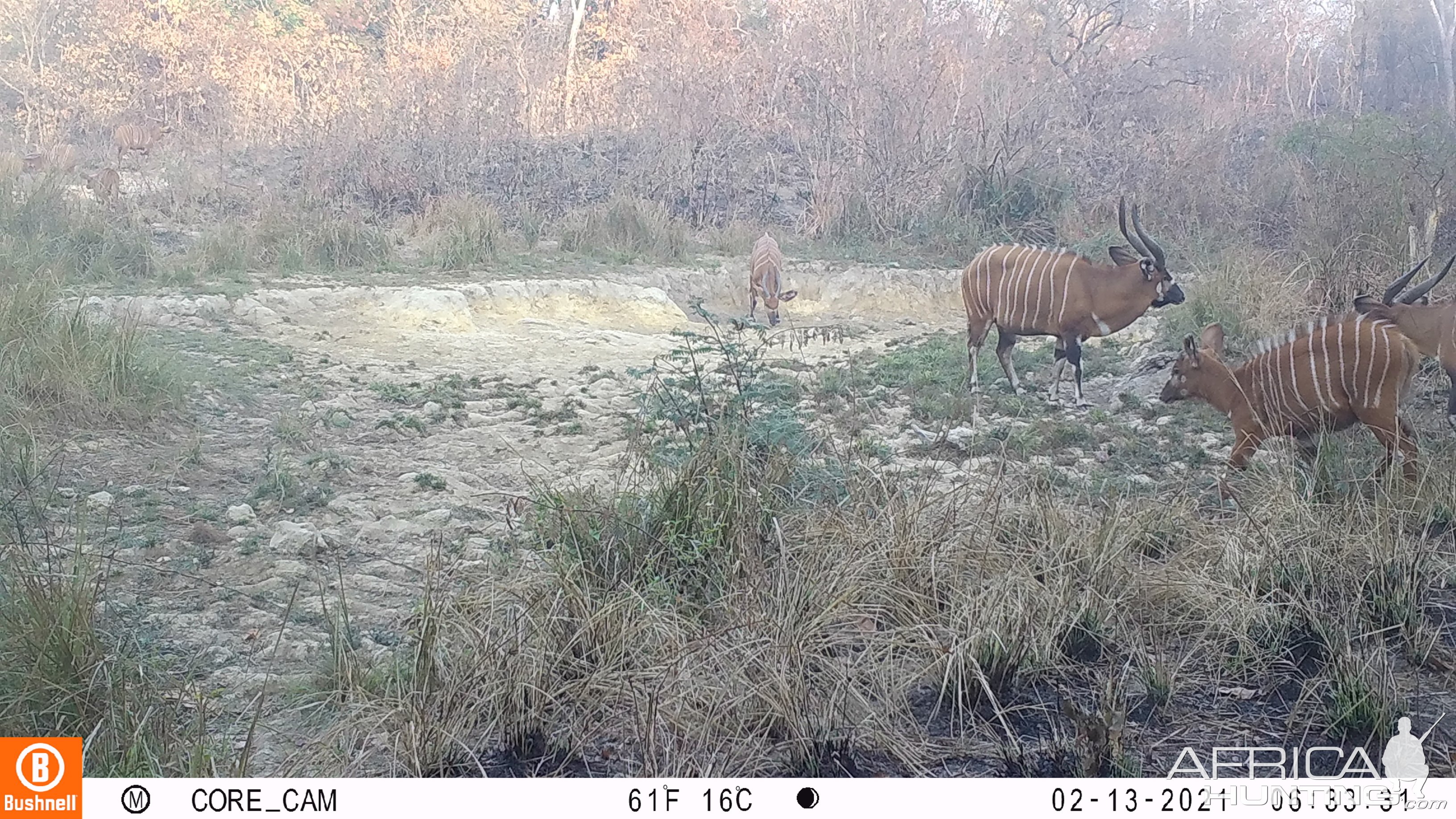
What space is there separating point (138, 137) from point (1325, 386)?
6.16 meters

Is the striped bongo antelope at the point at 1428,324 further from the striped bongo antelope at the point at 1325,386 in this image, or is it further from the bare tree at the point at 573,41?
the bare tree at the point at 573,41

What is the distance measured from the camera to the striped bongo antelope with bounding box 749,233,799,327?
532cm

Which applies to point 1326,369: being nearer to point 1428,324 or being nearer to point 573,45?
point 1428,324

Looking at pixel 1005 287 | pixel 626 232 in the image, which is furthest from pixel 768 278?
pixel 1005 287

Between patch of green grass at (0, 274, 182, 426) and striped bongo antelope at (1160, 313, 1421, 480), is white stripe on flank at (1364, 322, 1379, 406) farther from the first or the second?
patch of green grass at (0, 274, 182, 426)

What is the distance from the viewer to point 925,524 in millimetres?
2381

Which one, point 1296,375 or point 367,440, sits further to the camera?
point 367,440

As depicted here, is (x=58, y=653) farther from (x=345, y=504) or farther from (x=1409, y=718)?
(x=1409, y=718)

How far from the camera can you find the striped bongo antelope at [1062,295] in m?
4.19

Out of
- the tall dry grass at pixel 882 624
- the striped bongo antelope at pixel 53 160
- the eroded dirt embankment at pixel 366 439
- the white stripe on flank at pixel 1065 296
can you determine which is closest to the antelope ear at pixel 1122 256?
the white stripe on flank at pixel 1065 296

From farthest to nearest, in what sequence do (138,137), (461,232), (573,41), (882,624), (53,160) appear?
(573,41) < (138,137) < (53,160) < (461,232) < (882,624)

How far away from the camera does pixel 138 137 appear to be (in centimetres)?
664

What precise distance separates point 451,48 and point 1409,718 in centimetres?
760
